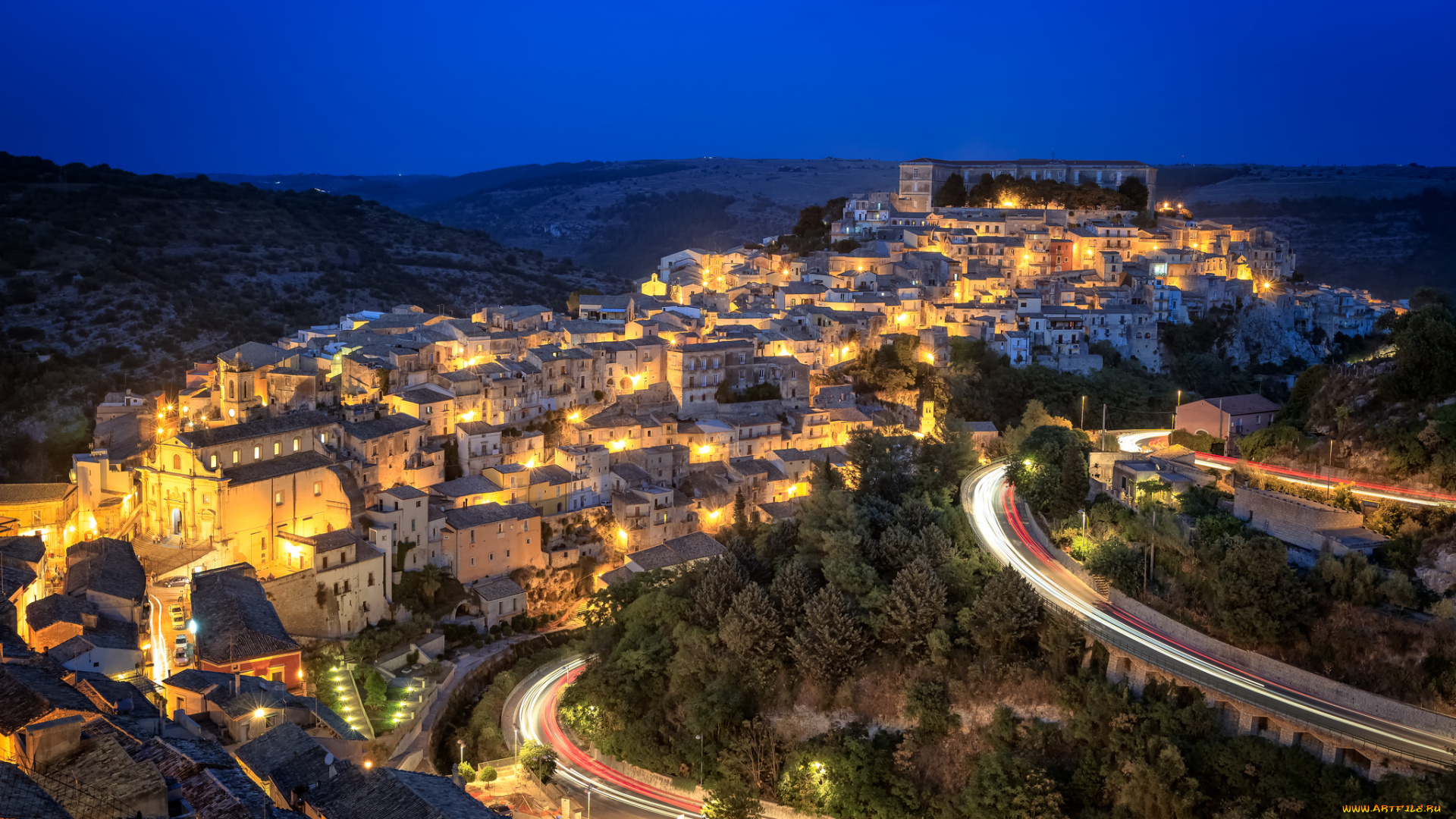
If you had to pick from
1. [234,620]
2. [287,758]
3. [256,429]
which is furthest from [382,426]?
[287,758]

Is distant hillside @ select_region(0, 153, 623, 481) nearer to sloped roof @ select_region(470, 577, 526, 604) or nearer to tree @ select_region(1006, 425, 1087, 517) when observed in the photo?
sloped roof @ select_region(470, 577, 526, 604)

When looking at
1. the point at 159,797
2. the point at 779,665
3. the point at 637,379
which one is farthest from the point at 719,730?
the point at 637,379

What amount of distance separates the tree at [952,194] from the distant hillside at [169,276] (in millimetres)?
20627

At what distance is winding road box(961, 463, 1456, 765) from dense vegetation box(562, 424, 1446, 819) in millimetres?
458

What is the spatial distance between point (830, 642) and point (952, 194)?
48305 mm

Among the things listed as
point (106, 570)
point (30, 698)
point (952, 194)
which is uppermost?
point (952, 194)

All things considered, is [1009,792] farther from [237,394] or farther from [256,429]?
[237,394]

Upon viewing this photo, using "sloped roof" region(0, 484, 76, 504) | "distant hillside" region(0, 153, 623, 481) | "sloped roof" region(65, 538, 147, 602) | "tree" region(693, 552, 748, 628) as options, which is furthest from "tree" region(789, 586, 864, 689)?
"distant hillside" region(0, 153, 623, 481)

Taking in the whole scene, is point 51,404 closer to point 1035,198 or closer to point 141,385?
point 141,385

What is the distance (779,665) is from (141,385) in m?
35.0

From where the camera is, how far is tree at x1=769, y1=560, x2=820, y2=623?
22344 millimetres

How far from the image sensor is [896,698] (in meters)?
20.5

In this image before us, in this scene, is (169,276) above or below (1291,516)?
above

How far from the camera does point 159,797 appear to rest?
12.4m
